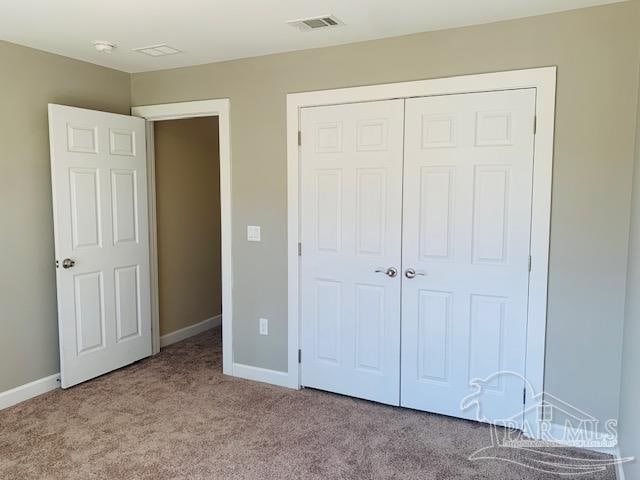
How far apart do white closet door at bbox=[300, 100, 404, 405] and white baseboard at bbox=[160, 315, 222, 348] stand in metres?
1.69

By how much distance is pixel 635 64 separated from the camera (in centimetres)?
254

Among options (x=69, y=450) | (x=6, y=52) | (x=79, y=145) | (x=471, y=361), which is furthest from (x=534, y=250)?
(x=6, y=52)

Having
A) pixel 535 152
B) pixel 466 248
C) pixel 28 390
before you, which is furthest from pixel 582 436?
pixel 28 390

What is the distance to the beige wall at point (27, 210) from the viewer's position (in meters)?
3.25

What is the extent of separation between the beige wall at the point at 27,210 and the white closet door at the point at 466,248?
2505mm

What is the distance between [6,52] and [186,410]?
2614 millimetres

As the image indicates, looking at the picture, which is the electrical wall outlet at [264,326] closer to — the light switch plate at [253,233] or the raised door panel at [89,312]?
the light switch plate at [253,233]

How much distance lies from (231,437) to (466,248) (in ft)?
5.92

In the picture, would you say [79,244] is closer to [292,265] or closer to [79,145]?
[79,145]

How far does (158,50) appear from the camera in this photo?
3385 mm

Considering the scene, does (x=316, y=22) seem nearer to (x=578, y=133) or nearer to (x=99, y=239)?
(x=578, y=133)

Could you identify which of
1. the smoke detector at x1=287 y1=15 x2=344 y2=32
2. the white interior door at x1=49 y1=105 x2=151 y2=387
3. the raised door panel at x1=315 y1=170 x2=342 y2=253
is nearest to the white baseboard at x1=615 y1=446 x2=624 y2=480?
the raised door panel at x1=315 y1=170 x2=342 y2=253

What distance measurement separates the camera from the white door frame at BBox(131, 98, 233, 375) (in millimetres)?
3725

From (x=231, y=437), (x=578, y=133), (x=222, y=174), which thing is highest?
(x=578, y=133)
